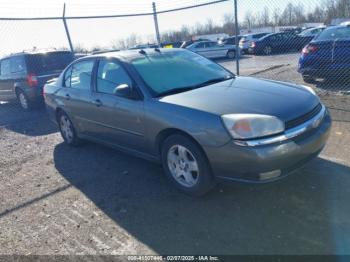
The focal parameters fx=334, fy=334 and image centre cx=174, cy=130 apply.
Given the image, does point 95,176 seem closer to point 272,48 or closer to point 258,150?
point 258,150

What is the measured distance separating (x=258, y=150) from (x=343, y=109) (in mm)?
3989

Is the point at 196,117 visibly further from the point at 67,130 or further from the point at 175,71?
the point at 67,130

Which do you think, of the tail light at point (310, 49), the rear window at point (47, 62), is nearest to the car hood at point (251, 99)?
the tail light at point (310, 49)

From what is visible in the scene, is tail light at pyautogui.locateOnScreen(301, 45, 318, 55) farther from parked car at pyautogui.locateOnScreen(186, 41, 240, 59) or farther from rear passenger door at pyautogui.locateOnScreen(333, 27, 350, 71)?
parked car at pyautogui.locateOnScreen(186, 41, 240, 59)

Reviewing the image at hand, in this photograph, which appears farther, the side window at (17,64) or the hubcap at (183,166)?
the side window at (17,64)

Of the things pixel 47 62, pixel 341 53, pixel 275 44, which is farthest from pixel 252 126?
pixel 275 44

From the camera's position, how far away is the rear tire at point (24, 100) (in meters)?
9.63

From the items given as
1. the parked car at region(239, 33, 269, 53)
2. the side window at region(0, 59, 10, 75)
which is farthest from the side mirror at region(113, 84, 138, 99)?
the parked car at region(239, 33, 269, 53)

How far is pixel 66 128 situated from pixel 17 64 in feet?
15.4

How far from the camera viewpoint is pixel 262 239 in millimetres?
2938

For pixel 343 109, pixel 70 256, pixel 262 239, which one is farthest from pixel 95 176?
pixel 343 109

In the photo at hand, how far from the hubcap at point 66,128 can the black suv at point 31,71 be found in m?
3.62

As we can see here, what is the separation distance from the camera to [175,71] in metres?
4.41

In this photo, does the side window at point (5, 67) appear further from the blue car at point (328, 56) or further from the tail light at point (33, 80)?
the blue car at point (328, 56)
